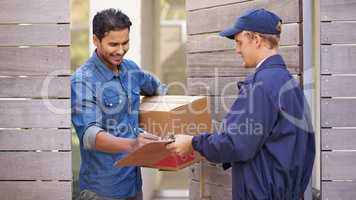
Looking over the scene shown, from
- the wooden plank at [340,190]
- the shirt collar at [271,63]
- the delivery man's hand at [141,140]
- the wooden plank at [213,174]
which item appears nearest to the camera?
the shirt collar at [271,63]

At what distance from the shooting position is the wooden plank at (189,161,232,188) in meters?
3.81

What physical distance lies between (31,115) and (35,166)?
0.27 m

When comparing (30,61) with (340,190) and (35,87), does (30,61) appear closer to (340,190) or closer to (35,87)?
(35,87)

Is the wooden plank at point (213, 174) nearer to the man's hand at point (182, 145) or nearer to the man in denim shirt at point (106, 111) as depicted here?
the man in denim shirt at point (106, 111)

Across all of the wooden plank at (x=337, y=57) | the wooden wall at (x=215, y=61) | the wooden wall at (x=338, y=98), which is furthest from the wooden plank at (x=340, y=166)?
Result: the wooden wall at (x=215, y=61)

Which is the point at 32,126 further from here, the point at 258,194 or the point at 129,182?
the point at 258,194

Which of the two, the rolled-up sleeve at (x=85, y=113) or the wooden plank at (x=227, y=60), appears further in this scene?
the wooden plank at (x=227, y=60)

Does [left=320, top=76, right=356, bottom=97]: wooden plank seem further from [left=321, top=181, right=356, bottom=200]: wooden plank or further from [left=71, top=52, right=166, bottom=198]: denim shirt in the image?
[left=71, top=52, right=166, bottom=198]: denim shirt

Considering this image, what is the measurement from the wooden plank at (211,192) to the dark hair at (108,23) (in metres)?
1.20

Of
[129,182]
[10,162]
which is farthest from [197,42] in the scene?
[10,162]

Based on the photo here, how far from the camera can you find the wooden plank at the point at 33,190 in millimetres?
3268

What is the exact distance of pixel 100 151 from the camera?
10.6 ft

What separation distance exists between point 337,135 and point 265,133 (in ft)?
2.75

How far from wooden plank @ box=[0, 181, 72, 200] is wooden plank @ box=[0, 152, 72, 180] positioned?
0.03 metres
